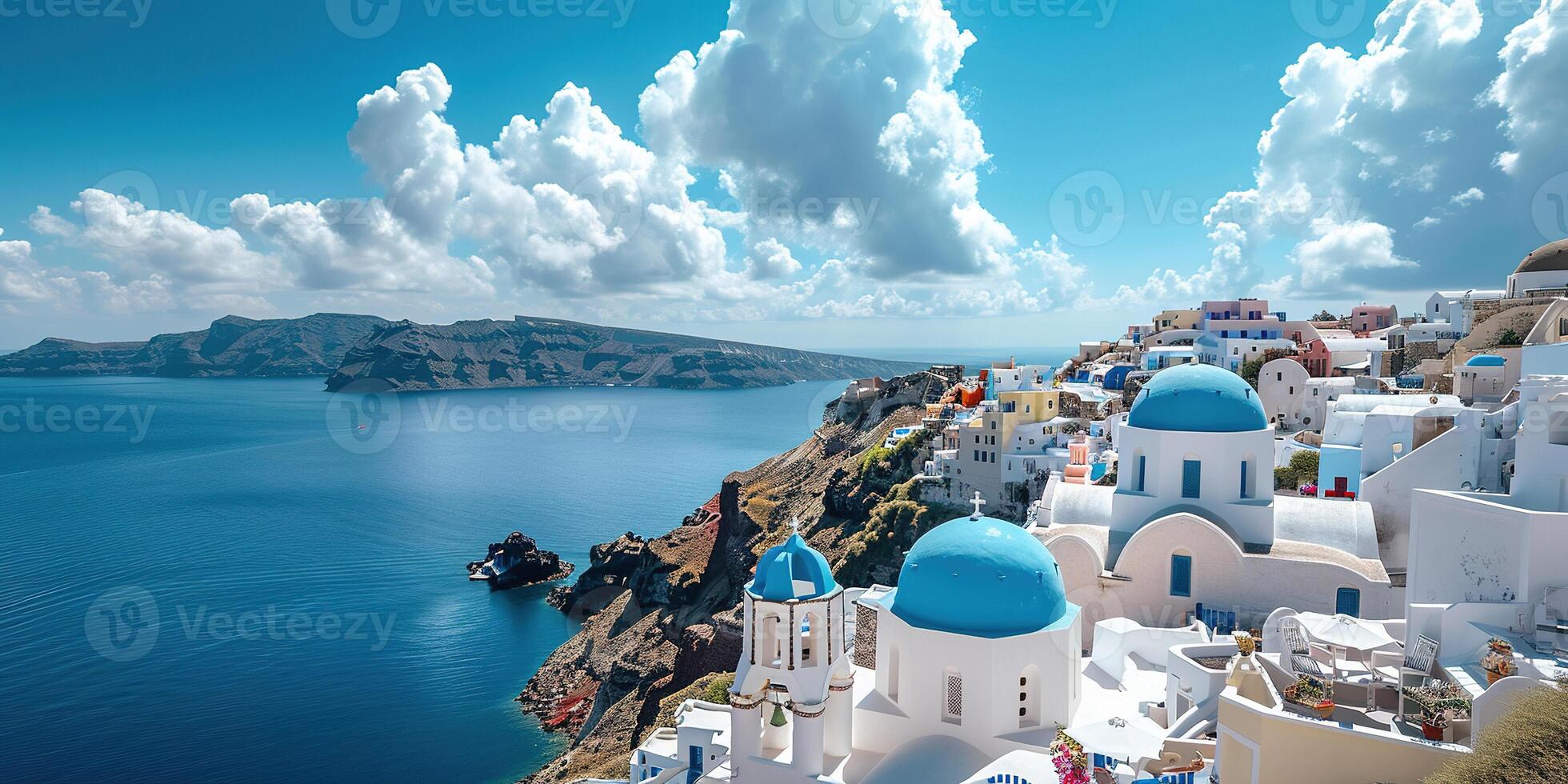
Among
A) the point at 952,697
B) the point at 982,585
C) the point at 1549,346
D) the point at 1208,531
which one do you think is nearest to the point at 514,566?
the point at 1208,531

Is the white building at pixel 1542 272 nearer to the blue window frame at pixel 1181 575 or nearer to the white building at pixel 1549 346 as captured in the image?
the white building at pixel 1549 346

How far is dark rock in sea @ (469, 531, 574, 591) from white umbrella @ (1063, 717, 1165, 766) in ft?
170

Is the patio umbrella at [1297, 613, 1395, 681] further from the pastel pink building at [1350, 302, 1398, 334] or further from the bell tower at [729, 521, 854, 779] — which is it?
the pastel pink building at [1350, 302, 1398, 334]

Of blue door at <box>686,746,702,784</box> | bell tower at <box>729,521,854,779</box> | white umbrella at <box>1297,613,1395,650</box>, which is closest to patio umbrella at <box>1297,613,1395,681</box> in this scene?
white umbrella at <box>1297,613,1395,650</box>

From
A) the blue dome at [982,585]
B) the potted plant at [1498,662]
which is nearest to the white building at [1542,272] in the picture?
the potted plant at [1498,662]

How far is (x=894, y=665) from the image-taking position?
45.8 feet

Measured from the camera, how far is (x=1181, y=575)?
18.9 meters

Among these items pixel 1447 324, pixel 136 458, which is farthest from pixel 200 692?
pixel 136 458

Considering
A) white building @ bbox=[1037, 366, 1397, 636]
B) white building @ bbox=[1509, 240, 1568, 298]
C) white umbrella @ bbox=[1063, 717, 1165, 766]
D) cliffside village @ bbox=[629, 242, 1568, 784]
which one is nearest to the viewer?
cliffside village @ bbox=[629, 242, 1568, 784]

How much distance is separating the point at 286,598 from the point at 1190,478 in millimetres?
53607

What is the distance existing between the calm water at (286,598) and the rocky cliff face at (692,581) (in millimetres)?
2602

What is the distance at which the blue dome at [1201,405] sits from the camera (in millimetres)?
19719

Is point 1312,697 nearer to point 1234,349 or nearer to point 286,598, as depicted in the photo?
point 1234,349

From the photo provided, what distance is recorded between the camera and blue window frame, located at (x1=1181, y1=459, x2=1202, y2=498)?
19.8 m
